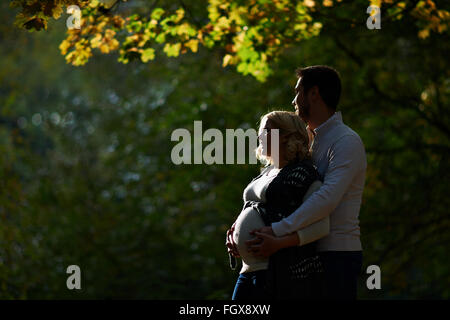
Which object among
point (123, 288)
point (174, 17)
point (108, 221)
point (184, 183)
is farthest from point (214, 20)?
point (108, 221)

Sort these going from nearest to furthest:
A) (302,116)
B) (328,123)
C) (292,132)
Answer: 1. (292,132)
2. (328,123)
3. (302,116)

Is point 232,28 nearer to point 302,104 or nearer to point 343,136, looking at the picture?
point 302,104

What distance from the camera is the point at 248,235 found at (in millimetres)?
3281

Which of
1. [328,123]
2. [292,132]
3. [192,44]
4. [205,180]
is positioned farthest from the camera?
[205,180]

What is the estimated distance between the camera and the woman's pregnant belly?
326 centimetres

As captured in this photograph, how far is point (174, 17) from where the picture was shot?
19.7 ft

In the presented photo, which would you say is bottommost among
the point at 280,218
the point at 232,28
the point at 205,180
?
the point at 205,180

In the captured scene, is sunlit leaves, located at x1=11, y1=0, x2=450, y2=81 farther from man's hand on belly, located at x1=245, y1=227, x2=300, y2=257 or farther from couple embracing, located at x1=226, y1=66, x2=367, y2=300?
man's hand on belly, located at x1=245, y1=227, x2=300, y2=257

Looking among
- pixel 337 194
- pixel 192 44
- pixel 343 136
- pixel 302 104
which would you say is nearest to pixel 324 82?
pixel 302 104

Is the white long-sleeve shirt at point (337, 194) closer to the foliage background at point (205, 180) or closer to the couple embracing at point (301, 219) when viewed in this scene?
the couple embracing at point (301, 219)

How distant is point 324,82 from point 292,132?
37 centimetres

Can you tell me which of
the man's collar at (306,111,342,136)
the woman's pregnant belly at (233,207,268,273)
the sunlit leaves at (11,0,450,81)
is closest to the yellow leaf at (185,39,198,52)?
the sunlit leaves at (11,0,450,81)

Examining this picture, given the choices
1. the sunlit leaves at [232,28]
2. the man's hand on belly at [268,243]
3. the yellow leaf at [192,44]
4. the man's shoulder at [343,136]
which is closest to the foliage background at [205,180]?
the sunlit leaves at [232,28]
